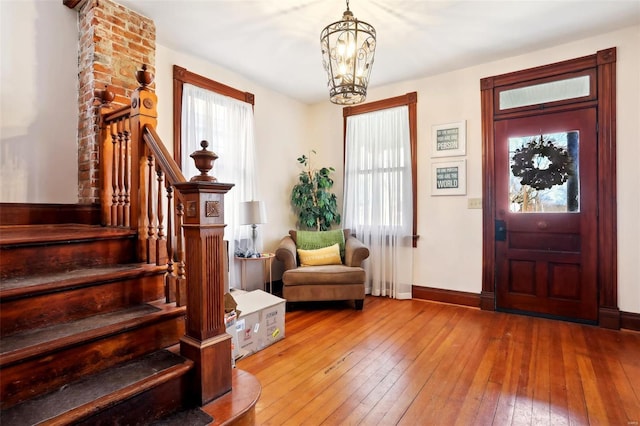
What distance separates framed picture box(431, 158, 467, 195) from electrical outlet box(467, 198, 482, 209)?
0.12m

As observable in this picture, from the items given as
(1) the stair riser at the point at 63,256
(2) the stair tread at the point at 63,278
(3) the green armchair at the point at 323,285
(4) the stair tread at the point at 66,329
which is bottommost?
(3) the green armchair at the point at 323,285

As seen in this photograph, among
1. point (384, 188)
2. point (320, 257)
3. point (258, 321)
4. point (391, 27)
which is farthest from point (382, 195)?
point (258, 321)

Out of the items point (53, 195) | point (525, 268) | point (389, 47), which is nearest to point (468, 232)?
point (525, 268)

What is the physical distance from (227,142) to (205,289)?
2821mm

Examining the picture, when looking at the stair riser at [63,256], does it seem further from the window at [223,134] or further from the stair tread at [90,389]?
the window at [223,134]

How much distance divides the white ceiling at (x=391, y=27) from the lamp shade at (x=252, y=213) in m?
1.67

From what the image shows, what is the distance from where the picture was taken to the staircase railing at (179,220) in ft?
4.42

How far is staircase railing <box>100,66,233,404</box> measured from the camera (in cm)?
135

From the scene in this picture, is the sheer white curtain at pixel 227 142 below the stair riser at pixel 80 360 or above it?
above

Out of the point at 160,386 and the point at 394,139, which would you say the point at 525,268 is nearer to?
the point at 394,139

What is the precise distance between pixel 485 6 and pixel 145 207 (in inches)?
121

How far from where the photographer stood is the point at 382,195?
14.3ft

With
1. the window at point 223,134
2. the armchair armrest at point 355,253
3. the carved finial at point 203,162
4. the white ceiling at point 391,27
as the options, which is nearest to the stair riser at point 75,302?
the carved finial at point 203,162

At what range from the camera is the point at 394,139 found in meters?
4.29
